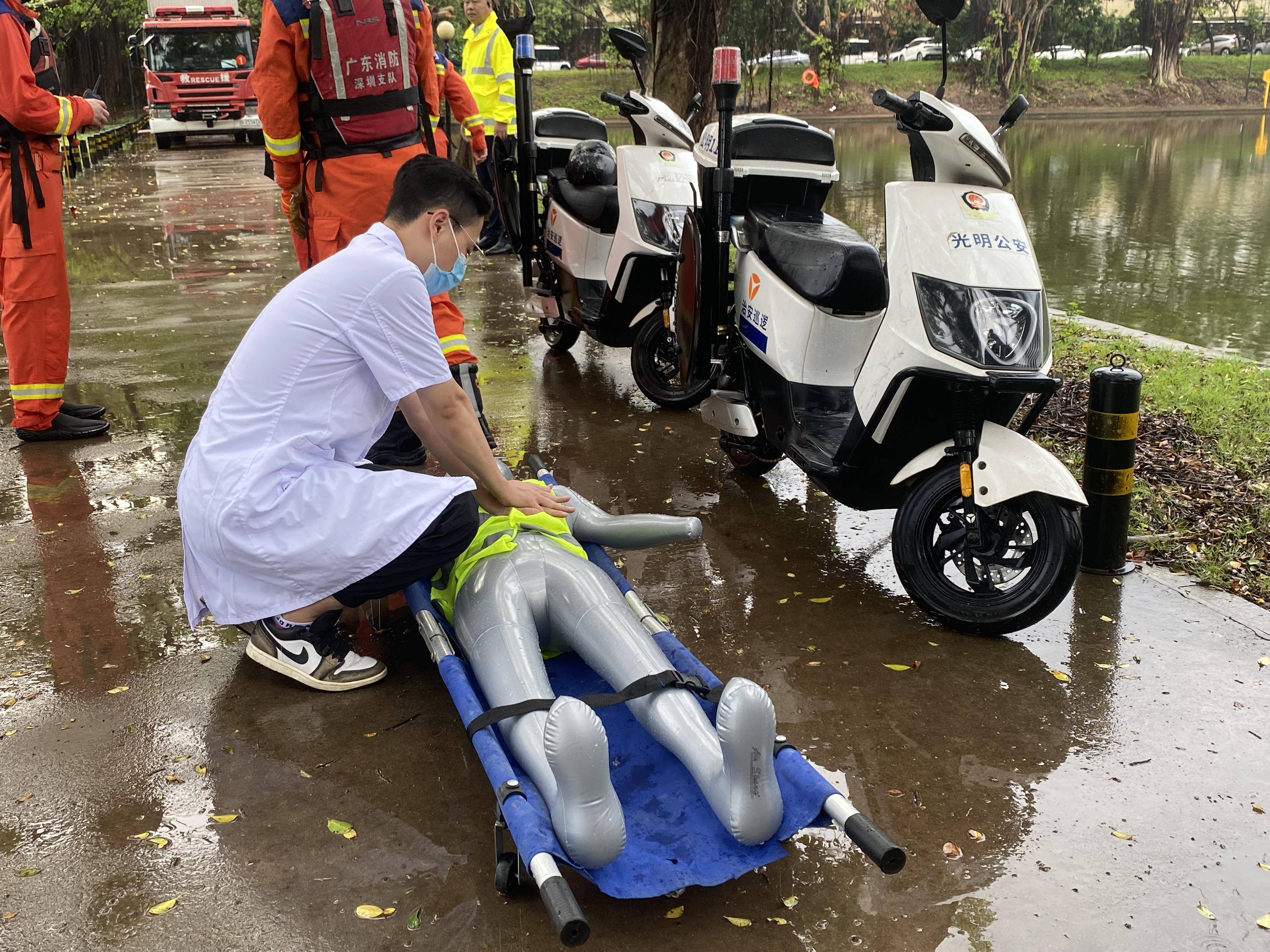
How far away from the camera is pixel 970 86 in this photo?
1779 inches

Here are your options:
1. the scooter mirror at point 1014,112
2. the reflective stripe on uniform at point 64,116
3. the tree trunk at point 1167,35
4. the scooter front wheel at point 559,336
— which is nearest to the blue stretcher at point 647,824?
the scooter mirror at point 1014,112

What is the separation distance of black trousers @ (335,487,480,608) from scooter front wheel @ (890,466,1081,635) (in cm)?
143

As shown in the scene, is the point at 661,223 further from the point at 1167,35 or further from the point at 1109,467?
the point at 1167,35

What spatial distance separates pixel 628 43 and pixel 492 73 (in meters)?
4.19

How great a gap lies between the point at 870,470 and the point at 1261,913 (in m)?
1.83

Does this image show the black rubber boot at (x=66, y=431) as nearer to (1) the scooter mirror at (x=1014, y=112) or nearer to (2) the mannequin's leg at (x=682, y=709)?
(2) the mannequin's leg at (x=682, y=709)

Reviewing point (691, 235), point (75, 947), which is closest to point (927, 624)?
point (691, 235)

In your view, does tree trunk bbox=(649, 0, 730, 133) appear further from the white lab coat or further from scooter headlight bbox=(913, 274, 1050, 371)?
the white lab coat

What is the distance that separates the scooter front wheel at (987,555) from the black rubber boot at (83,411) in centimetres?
432

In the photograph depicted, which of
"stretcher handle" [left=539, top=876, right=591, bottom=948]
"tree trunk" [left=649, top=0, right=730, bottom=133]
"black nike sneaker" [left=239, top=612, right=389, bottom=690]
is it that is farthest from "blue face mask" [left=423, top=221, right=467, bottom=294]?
"tree trunk" [left=649, top=0, right=730, bottom=133]

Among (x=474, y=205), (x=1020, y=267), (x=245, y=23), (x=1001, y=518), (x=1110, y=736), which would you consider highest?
(x=245, y=23)

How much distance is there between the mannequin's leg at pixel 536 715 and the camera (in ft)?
7.17

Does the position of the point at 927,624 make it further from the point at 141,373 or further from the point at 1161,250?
the point at 1161,250

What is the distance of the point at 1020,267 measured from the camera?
3.59 m
